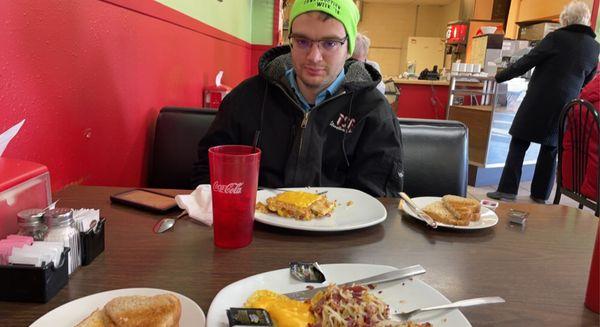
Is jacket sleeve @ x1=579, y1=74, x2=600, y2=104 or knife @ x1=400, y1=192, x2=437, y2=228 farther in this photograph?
jacket sleeve @ x1=579, y1=74, x2=600, y2=104

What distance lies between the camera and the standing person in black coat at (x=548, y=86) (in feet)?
11.9

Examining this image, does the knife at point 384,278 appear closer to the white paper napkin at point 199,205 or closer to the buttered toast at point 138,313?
the buttered toast at point 138,313

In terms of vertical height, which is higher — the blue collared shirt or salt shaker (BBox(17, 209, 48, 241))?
the blue collared shirt

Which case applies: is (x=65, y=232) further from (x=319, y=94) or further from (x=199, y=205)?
(x=319, y=94)

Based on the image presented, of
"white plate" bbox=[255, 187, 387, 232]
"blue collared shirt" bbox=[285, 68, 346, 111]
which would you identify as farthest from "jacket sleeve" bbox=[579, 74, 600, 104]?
"white plate" bbox=[255, 187, 387, 232]

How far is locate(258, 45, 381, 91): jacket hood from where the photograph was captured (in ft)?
5.01

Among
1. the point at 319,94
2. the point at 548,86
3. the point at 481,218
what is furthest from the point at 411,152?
the point at 548,86

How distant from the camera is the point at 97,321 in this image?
542 mm

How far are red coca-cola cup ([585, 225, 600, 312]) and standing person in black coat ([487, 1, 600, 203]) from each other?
11.8ft

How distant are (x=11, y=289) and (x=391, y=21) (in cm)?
1291

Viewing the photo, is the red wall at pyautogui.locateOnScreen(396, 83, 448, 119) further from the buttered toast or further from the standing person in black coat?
the buttered toast

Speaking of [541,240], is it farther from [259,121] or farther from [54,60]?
[54,60]

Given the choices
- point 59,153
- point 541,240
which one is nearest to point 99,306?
point 59,153

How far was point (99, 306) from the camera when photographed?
0.58 m
